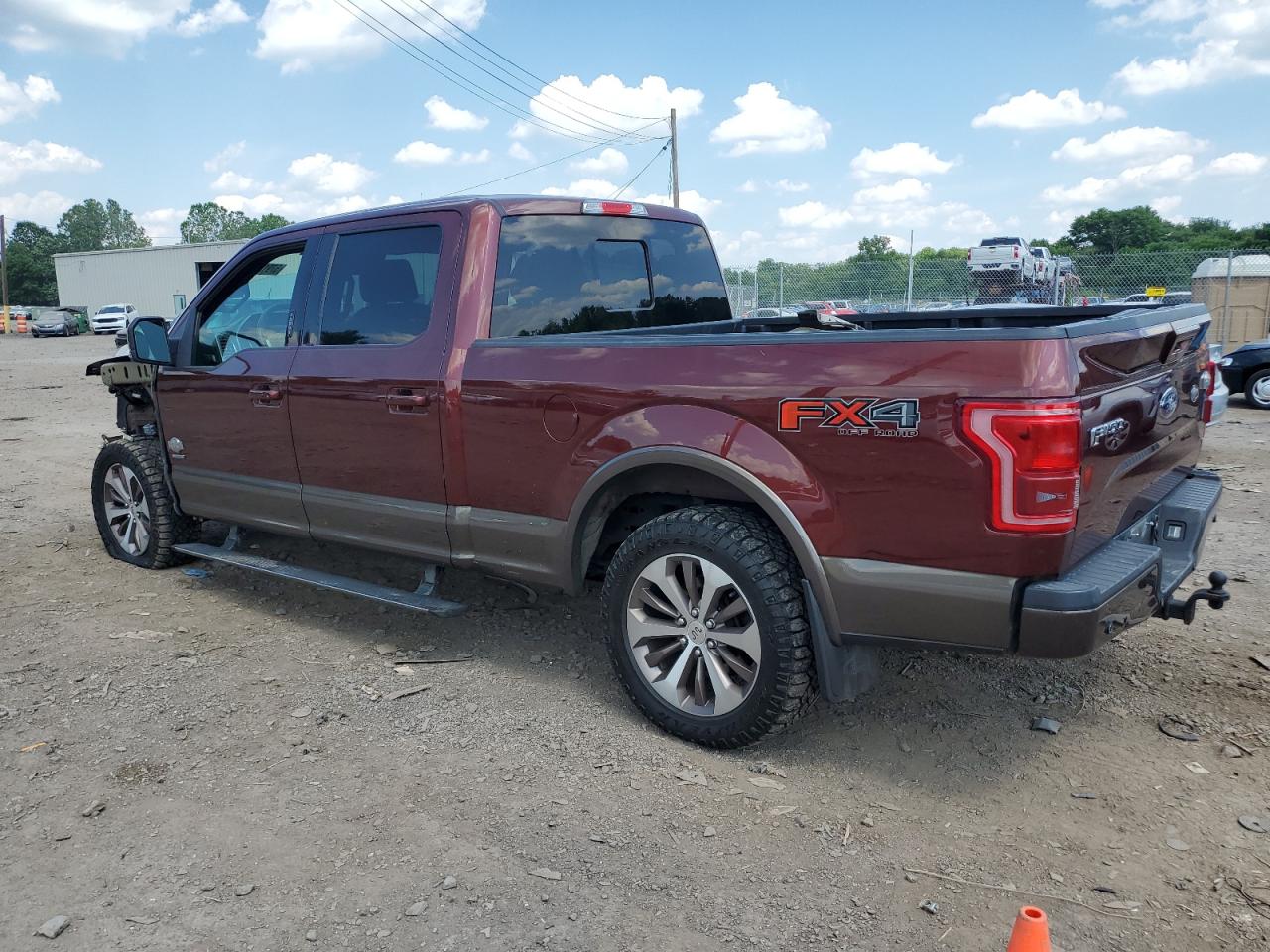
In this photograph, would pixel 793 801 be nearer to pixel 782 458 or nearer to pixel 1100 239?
pixel 782 458

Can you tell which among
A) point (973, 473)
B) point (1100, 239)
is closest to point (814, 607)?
point (973, 473)

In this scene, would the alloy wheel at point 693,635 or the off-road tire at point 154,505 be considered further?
the off-road tire at point 154,505

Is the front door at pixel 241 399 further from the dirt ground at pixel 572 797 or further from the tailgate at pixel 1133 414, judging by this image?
the tailgate at pixel 1133 414

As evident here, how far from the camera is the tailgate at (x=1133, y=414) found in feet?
9.16

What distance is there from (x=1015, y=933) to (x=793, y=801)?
1208 millimetres

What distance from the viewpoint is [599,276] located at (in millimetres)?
4484

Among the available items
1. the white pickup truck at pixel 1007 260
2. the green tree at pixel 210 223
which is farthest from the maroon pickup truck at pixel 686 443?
the green tree at pixel 210 223

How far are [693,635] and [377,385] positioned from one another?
5.90 ft

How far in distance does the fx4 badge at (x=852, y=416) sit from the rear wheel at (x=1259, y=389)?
12435 millimetres

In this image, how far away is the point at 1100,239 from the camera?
9444 centimetres

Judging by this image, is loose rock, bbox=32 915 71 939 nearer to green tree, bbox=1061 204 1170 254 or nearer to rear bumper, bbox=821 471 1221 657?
rear bumper, bbox=821 471 1221 657

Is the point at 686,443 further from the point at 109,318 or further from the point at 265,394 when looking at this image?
the point at 109,318

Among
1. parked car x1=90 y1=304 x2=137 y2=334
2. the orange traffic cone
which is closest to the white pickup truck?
the orange traffic cone

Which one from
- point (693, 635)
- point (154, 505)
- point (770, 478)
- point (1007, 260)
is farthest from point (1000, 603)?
point (1007, 260)
